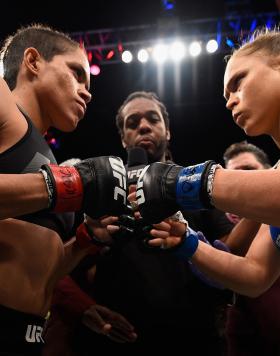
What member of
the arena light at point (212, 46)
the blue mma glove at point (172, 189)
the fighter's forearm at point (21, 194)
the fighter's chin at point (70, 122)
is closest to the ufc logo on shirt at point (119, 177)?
the blue mma glove at point (172, 189)

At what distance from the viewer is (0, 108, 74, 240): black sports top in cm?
125

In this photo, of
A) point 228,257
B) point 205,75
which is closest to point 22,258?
point 228,257

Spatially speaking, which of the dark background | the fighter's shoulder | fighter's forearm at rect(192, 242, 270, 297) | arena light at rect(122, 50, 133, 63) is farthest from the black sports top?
the dark background

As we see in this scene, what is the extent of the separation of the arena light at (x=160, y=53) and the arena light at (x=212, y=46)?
22.6 inches

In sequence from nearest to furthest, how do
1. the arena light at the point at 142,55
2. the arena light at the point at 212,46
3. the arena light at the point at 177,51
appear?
the arena light at the point at 212,46, the arena light at the point at 177,51, the arena light at the point at 142,55

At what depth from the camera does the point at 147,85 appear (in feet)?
21.4

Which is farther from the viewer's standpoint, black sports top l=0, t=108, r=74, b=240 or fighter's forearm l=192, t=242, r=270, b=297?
fighter's forearm l=192, t=242, r=270, b=297

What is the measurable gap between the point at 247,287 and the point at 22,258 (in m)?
0.90

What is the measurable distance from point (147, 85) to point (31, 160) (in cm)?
542

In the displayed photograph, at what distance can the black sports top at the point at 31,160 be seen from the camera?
1.25 m

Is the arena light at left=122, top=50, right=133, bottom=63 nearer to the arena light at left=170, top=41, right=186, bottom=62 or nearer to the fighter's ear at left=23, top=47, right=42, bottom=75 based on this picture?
the arena light at left=170, top=41, right=186, bottom=62

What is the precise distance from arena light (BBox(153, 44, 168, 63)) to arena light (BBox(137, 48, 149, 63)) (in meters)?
0.11

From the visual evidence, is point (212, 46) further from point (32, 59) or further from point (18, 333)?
point (18, 333)

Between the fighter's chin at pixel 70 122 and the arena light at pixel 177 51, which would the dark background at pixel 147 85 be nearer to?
the arena light at pixel 177 51
